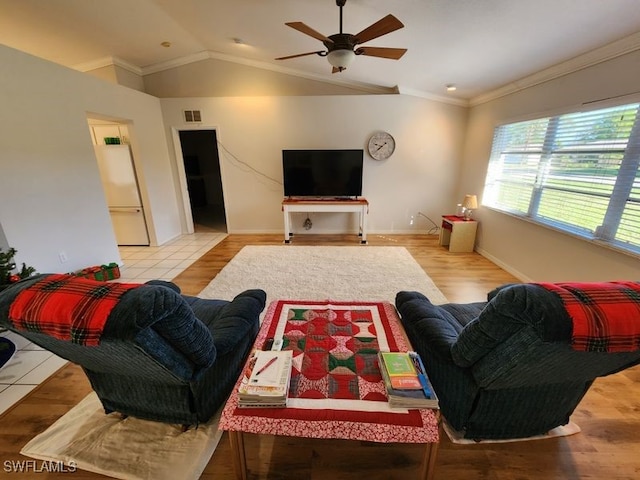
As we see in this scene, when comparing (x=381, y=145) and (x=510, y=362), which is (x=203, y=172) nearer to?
(x=381, y=145)

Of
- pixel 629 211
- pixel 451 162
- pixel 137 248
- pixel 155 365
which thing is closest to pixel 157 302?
pixel 155 365

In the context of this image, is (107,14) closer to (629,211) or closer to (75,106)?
(75,106)

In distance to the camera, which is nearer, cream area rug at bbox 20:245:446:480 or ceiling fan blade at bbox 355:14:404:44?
cream area rug at bbox 20:245:446:480

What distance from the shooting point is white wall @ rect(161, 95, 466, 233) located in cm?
468

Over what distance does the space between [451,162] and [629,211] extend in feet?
9.64

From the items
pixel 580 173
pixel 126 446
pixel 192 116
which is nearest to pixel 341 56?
pixel 580 173

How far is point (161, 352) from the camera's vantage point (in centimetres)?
104

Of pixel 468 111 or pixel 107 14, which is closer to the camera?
pixel 107 14

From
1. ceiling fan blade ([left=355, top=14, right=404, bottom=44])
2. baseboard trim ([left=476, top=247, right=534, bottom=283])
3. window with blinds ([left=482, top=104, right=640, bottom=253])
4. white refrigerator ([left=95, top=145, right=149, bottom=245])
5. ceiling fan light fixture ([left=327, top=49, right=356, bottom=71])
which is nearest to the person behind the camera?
ceiling fan blade ([left=355, top=14, right=404, bottom=44])

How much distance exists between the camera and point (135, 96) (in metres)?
4.13

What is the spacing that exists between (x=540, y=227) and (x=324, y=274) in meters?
2.61

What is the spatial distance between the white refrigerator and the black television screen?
2469 millimetres

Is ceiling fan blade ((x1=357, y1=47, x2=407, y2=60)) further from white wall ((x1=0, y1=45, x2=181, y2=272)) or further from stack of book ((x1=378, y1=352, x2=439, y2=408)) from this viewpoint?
white wall ((x1=0, y1=45, x2=181, y2=272))

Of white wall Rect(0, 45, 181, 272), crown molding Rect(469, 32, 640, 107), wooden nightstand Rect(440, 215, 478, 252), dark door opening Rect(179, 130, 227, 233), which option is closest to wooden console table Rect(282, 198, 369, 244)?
wooden nightstand Rect(440, 215, 478, 252)
